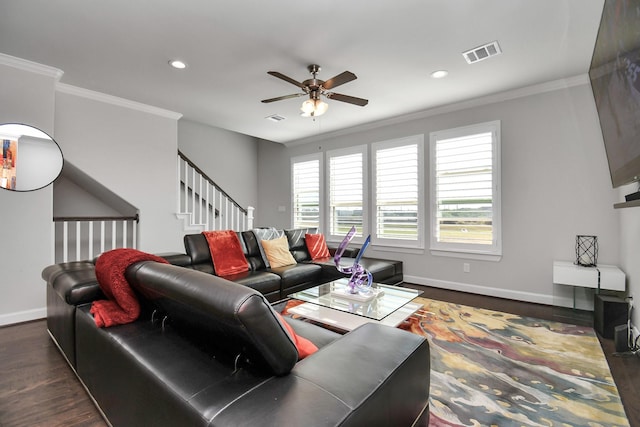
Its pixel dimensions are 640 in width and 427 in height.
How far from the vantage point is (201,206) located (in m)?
4.85

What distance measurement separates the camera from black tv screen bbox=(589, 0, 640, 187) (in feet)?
4.01

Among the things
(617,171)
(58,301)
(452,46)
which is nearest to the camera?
(617,171)

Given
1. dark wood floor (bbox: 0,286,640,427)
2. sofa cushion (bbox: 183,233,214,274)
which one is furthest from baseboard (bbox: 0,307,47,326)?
sofa cushion (bbox: 183,233,214,274)

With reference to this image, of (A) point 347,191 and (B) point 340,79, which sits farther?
(A) point 347,191

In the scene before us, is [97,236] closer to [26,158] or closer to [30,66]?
[26,158]

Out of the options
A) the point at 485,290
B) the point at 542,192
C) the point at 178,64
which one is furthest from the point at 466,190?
the point at 178,64

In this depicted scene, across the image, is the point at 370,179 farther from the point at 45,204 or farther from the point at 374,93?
the point at 45,204

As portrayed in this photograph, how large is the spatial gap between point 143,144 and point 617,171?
16.4 feet

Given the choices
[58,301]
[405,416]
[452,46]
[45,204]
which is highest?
[452,46]

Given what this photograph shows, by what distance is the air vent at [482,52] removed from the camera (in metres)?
2.76

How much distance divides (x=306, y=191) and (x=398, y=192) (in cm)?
209

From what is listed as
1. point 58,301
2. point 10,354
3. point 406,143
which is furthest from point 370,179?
point 10,354

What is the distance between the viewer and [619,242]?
3.22 m

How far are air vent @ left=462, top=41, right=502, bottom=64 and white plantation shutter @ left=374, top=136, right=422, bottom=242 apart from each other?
170 centimetres
